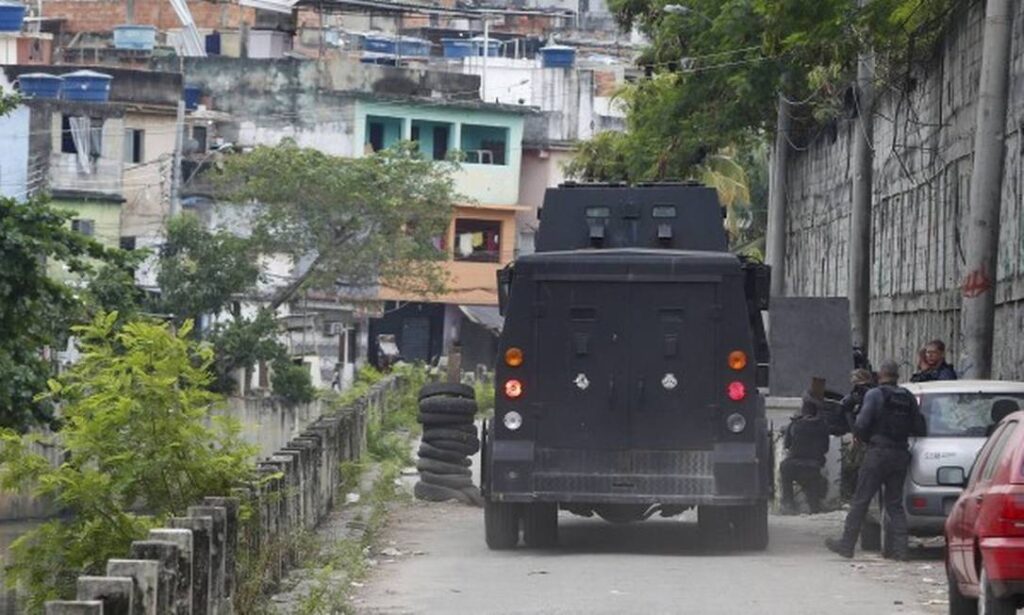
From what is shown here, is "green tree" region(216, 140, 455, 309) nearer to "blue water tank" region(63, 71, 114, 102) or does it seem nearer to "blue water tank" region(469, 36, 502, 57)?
"blue water tank" region(63, 71, 114, 102)

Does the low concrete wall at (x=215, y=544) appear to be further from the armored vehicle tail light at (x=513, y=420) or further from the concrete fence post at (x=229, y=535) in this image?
the armored vehicle tail light at (x=513, y=420)

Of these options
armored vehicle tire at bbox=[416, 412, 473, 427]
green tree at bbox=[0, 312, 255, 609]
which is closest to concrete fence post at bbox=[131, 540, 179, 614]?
green tree at bbox=[0, 312, 255, 609]

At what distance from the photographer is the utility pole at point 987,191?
25172 millimetres

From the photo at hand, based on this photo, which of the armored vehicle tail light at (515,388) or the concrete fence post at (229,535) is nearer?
the concrete fence post at (229,535)

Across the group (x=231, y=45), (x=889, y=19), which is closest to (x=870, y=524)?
(x=889, y=19)

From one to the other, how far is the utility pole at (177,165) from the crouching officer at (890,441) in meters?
55.0

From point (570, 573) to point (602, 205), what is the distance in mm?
5568

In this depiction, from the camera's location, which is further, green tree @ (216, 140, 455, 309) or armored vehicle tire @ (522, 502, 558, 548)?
green tree @ (216, 140, 455, 309)

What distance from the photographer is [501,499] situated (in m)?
21.8

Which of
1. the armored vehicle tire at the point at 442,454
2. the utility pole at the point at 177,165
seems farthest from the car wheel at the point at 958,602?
the utility pole at the point at 177,165

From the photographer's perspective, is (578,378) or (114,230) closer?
(578,378)

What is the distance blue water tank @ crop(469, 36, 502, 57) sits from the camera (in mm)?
101062

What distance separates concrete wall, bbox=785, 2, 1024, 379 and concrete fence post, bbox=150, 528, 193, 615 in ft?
51.1

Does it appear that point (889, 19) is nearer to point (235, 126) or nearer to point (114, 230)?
point (114, 230)
